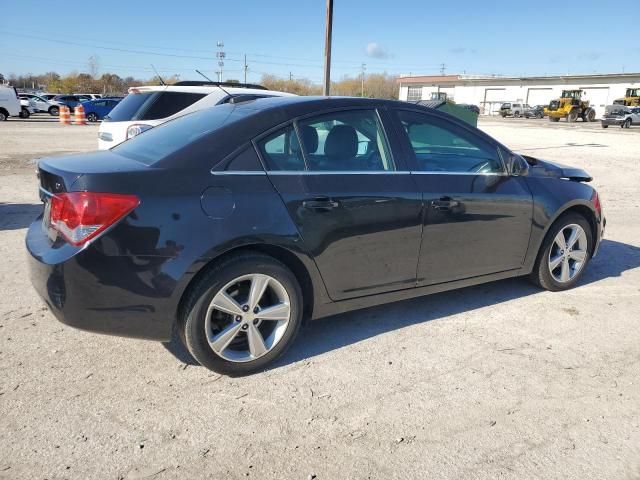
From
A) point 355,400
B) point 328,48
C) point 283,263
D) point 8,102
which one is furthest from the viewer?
point 8,102

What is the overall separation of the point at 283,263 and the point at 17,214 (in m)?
5.36

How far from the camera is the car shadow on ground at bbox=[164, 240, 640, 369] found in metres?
3.45

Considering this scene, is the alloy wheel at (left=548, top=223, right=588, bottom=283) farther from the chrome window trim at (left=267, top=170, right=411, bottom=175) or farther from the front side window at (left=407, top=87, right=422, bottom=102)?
the front side window at (left=407, top=87, right=422, bottom=102)

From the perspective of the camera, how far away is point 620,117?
41.8 m

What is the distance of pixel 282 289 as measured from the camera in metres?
3.09

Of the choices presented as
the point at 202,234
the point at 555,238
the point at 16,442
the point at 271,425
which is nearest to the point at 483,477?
the point at 271,425

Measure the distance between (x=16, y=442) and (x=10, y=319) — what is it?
5.07 ft

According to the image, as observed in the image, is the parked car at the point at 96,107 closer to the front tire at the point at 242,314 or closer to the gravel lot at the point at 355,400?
the gravel lot at the point at 355,400

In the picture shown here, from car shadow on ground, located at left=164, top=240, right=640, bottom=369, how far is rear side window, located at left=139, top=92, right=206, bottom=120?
16.5 feet

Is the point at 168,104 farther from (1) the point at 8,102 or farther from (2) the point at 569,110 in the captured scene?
(2) the point at 569,110

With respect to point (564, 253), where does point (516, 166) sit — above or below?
above

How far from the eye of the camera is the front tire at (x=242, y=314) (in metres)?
2.87

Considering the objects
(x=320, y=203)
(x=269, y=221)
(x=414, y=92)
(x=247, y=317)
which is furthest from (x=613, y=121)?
Result: (x=414, y=92)

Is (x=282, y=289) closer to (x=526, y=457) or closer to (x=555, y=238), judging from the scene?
(x=526, y=457)
